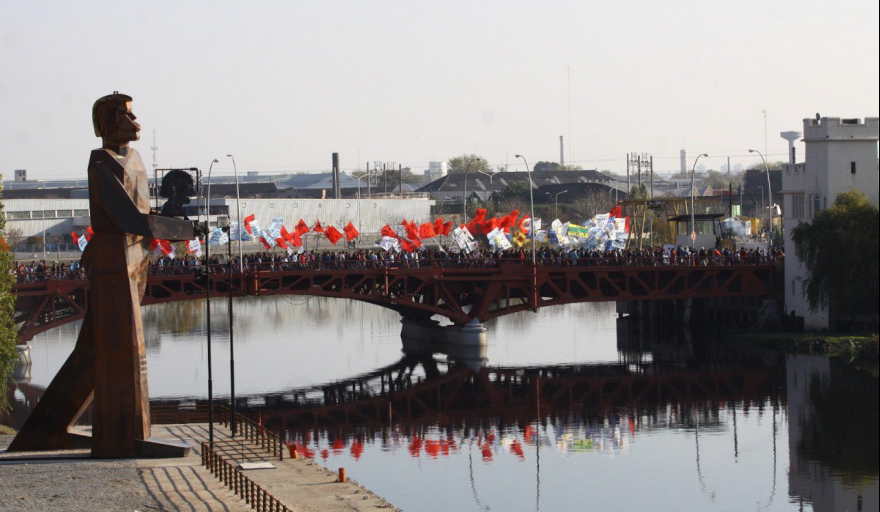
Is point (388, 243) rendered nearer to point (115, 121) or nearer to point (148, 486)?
point (115, 121)

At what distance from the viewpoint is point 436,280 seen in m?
82.9

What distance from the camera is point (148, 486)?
39.1m

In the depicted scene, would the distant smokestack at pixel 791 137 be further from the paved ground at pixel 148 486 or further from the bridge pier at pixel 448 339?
the paved ground at pixel 148 486

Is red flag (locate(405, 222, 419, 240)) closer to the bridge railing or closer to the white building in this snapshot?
the bridge railing

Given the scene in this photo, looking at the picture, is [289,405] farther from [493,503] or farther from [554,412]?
[493,503]

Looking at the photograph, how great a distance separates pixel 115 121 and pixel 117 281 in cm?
541

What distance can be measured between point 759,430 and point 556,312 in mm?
61833

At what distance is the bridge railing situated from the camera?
77.2m

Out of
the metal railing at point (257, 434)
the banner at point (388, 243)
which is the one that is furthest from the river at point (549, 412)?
the banner at point (388, 243)

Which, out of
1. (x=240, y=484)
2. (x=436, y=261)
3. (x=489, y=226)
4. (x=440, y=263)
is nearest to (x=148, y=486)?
(x=240, y=484)

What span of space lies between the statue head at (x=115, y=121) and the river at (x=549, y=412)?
53.2ft

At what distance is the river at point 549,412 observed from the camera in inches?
1843

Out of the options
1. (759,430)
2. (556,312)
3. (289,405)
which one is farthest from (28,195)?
(759,430)

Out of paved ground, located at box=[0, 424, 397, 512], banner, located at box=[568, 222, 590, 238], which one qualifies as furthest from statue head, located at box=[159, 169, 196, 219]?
banner, located at box=[568, 222, 590, 238]
